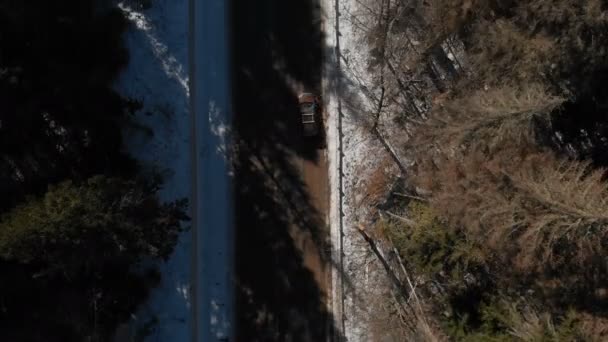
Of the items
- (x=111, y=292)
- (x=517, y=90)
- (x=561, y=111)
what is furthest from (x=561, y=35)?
(x=111, y=292)

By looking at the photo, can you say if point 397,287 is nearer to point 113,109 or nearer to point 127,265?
point 127,265

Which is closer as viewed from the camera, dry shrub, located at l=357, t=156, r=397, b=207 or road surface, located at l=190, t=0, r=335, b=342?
dry shrub, located at l=357, t=156, r=397, b=207

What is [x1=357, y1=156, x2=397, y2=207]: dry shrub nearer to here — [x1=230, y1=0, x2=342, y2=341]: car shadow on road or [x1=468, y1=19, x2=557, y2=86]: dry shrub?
[x1=230, y1=0, x2=342, y2=341]: car shadow on road

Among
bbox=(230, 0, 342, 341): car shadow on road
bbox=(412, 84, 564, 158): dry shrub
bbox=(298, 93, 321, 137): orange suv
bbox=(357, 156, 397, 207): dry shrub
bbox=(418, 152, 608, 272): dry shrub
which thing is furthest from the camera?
bbox=(230, 0, 342, 341): car shadow on road

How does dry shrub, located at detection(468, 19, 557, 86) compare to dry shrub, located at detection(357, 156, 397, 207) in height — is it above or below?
above

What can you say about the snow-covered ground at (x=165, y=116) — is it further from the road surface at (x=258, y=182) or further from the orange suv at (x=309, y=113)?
the orange suv at (x=309, y=113)

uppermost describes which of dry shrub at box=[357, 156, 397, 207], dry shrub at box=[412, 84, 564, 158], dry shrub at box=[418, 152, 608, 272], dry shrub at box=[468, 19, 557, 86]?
dry shrub at box=[468, 19, 557, 86]

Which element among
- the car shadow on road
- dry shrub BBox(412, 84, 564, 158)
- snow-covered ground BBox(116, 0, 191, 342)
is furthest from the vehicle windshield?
dry shrub BBox(412, 84, 564, 158)

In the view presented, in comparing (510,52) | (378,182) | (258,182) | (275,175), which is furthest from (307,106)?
(510,52)

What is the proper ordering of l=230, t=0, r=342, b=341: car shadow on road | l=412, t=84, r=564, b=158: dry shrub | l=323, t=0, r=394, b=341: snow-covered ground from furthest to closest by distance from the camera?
l=230, t=0, r=342, b=341: car shadow on road < l=323, t=0, r=394, b=341: snow-covered ground < l=412, t=84, r=564, b=158: dry shrub
